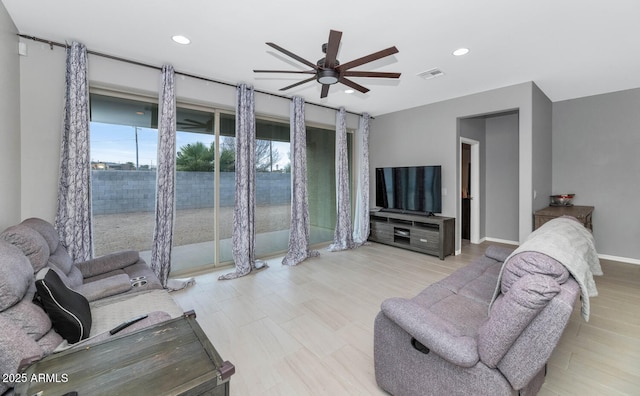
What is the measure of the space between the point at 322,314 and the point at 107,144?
331 cm

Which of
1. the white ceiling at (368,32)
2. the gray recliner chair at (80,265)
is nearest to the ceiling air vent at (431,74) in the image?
the white ceiling at (368,32)

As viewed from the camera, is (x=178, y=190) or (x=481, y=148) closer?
(x=178, y=190)

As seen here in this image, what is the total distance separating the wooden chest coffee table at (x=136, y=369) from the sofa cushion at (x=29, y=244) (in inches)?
36.0

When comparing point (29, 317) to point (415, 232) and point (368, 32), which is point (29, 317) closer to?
point (368, 32)

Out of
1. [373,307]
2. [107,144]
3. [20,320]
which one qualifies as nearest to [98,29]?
[107,144]

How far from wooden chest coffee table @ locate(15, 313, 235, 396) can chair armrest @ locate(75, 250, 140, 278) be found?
5.55 feet

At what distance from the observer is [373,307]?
298 cm

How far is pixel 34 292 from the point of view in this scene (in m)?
1.52

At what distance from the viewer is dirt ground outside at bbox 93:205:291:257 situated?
333cm

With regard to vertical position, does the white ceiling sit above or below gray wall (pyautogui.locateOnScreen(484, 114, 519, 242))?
above

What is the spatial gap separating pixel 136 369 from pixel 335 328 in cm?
177

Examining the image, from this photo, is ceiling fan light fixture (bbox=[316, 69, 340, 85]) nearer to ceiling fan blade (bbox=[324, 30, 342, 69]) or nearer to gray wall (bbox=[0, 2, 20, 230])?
ceiling fan blade (bbox=[324, 30, 342, 69])

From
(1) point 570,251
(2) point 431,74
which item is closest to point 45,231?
(1) point 570,251

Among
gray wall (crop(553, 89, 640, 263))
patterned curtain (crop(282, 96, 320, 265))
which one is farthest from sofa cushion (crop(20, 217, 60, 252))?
gray wall (crop(553, 89, 640, 263))
